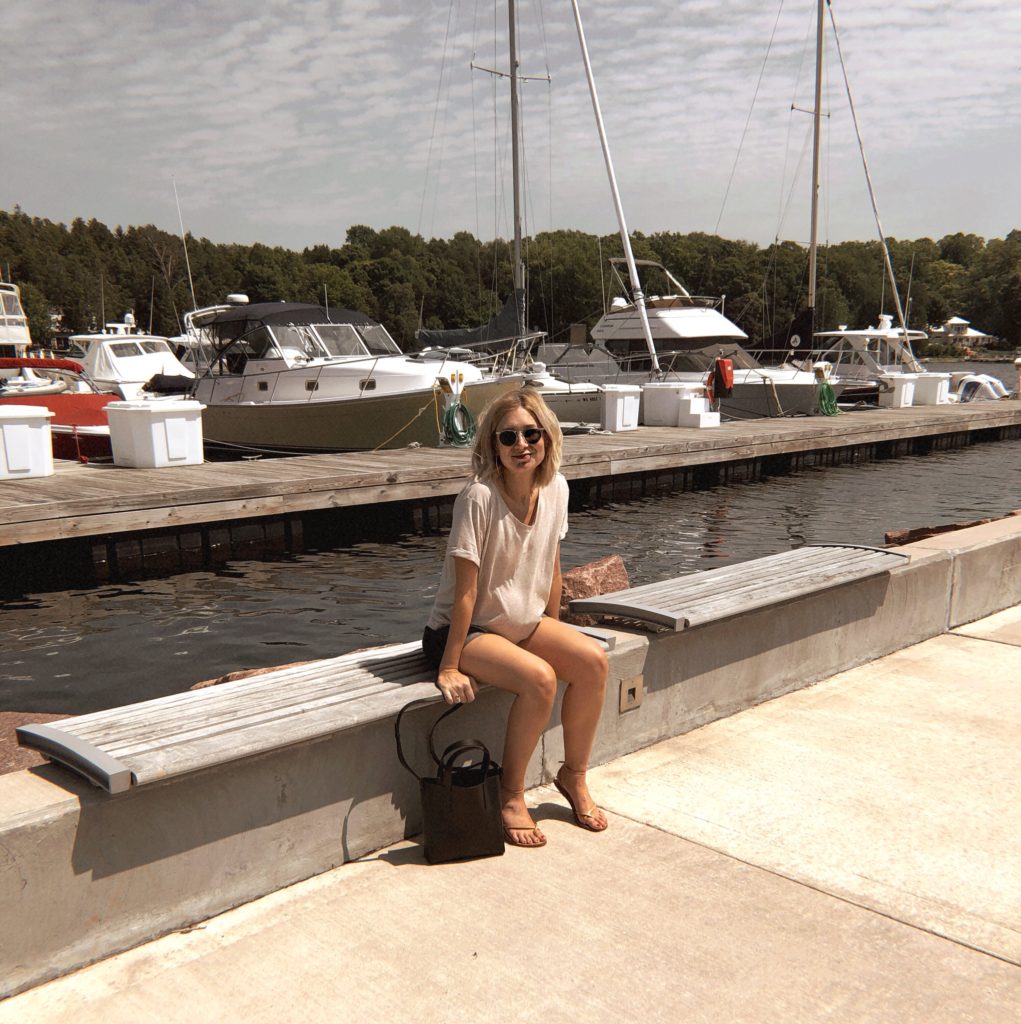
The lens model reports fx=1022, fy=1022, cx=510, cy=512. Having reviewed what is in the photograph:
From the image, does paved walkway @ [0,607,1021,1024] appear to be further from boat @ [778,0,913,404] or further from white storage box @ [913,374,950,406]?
white storage box @ [913,374,950,406]

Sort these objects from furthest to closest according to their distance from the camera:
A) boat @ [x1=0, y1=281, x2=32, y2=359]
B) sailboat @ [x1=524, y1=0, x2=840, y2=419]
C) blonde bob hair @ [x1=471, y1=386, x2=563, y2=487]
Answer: boat @ [x1=0, y1=281, x2=32, y2=359] < sailboat @ [x1=524, y1=0, x2=840, y2=419] < blonde bob hair @ [x1=471, y1=386, x2=563, y2=487]

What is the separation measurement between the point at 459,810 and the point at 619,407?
678 inches

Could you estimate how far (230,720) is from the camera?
319 centimetres

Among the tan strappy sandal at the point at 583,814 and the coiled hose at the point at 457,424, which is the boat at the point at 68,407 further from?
the tan strappy sandal at the point at 583,814

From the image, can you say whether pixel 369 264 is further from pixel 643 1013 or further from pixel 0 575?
pixel 643 1013


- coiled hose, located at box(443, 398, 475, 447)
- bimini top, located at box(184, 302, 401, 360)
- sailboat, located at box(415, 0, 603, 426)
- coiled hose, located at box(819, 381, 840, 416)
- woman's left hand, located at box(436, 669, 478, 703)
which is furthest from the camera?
coiled hose, located at box(819, 381, 840, 416)

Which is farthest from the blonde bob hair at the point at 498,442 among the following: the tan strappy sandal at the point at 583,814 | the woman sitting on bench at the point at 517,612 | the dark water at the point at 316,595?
the dark water at the point at 316,595

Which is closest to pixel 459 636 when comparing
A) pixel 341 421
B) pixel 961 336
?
pixel 341 421

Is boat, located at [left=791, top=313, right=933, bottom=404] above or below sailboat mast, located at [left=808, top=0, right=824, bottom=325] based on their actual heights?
below

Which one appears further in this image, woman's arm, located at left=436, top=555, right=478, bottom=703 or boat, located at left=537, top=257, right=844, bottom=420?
boat, located at left=537, top=257, right=844, bottom=420

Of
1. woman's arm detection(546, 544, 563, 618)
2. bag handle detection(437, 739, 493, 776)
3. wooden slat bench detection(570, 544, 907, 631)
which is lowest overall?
bag handle detection(437, 739, 493, 776)

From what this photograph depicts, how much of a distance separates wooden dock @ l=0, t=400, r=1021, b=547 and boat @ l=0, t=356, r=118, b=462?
1.89 meters

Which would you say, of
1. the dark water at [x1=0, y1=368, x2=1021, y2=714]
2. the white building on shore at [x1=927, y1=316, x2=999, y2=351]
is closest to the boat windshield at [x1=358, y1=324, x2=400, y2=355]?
the dark water at [x1=0, y1=368, x2=1021, y2=714]

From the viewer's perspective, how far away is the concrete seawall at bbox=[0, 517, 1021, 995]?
8.60 feet
